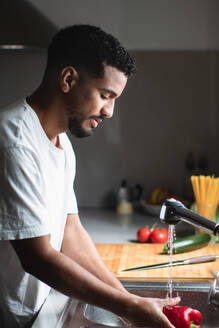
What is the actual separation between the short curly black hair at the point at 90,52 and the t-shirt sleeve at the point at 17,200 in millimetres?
248

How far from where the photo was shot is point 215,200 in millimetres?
2152

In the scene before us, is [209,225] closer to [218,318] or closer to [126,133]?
[218,318]

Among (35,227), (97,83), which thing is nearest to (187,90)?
(97,83)

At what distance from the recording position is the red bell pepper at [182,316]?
126 cm

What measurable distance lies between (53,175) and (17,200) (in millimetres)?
262

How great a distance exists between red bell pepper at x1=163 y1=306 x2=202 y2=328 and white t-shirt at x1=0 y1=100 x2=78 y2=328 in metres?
0.32

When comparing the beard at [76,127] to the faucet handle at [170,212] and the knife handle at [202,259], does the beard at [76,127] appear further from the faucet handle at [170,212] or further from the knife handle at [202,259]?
the knife handle at [202,259]

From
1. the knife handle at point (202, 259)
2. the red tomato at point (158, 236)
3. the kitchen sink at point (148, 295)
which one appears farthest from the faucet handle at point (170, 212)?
the red tomato at point (158, 236)

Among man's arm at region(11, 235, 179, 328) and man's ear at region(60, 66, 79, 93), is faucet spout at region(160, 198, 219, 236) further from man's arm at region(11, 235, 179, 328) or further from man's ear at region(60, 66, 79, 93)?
man's ear at region(60, 66, 79, 93)

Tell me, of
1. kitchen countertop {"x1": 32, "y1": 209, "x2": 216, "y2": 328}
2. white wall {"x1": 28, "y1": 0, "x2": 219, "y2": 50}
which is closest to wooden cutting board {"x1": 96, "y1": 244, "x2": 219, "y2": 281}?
kitchen countertop {"x1": 32, "y1": 209, "x2": 216, "y2": 328}

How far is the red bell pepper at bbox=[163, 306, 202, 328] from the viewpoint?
1263 mm

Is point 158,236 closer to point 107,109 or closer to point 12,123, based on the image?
point 107,109

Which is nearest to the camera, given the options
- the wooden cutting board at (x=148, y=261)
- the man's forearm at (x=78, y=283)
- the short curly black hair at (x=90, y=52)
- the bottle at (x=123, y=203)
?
the man's forearm at (x=78, y=283)

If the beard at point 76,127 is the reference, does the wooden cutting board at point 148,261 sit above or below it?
below
